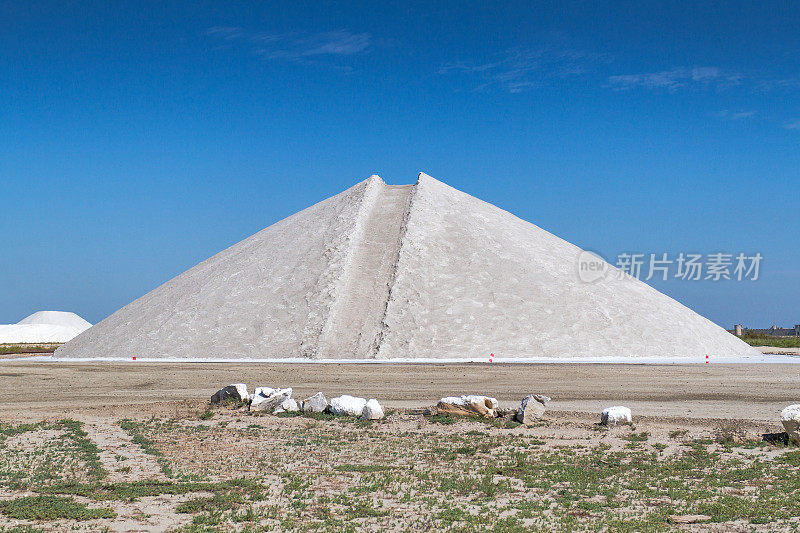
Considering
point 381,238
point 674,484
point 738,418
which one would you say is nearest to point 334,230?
point 381,238

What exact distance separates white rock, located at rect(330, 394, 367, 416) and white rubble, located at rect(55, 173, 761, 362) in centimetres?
1671

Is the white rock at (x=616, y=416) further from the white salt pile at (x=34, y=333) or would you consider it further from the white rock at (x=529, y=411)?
the white salt pile at (x=34, y=333)

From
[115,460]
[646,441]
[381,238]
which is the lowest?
[115,460]

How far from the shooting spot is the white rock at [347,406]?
17531 millimetres

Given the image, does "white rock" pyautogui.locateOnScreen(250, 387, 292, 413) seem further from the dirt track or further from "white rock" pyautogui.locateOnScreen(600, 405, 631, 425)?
"white rock" pyautogui.locateOnScreen(600, 405, 631, 425)

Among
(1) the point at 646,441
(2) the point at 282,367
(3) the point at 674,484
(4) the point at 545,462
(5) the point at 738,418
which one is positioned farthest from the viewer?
(2) the point at 282,367

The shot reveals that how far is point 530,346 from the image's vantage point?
35.6 meters

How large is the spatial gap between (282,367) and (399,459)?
62.6ft

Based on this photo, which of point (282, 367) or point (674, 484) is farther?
point (282, 367)

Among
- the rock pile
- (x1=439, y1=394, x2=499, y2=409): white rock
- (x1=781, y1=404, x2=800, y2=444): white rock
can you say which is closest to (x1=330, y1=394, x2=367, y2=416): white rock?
the rock pile

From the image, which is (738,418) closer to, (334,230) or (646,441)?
(646,441)

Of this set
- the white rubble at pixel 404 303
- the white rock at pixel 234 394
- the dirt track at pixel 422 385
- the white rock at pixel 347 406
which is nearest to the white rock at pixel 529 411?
the dirt track at pixel 422 385

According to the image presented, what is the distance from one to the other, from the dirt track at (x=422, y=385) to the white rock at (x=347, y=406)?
8.65 feet

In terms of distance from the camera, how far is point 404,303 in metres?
37.9
